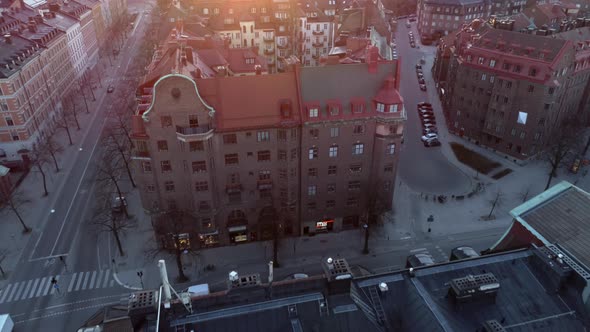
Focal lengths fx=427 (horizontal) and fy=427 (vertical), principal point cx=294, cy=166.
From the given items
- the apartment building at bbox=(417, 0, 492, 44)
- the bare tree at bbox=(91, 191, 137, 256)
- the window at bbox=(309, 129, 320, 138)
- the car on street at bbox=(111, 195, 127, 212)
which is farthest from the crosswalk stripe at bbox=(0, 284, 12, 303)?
the apartment building at bbox=(417, 0, 492, 44)

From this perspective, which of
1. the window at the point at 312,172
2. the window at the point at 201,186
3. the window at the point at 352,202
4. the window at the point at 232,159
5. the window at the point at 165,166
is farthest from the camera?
the window at the point at 352,202

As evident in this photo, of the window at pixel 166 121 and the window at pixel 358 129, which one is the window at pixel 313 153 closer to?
the window at pixel 358 129

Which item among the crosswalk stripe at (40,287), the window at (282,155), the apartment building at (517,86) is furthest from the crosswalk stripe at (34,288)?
the apartment building at (517,86)

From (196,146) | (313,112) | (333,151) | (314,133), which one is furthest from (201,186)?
(333,151)

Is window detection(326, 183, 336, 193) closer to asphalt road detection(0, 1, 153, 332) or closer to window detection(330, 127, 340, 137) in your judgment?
window detection(330, 127, 340, 137)

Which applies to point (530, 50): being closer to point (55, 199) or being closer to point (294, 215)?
point (294, 215)

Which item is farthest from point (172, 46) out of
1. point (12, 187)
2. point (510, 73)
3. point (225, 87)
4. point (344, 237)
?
point (510, 73)

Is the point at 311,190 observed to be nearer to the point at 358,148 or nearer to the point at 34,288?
the point at 358,148
